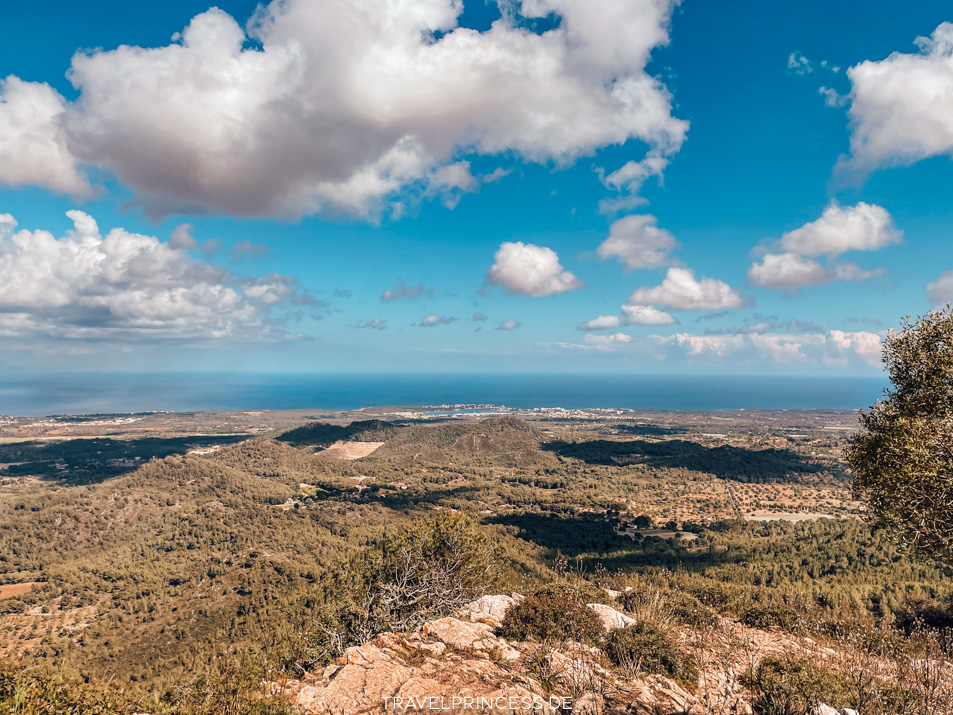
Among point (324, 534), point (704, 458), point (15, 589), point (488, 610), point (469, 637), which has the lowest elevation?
point (15, 589)

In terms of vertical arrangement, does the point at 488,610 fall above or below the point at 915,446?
below

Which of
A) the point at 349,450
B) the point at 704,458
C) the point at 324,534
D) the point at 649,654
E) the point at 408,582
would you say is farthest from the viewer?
the point at 349,450

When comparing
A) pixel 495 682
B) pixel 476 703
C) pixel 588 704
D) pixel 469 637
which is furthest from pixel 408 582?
pixel 588 704

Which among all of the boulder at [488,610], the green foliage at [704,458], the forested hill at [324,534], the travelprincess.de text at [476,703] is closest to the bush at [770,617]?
the forested hill at [324,534]

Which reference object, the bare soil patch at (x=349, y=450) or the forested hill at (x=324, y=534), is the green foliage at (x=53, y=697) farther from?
the bare soil patch at (x=349, y=450)

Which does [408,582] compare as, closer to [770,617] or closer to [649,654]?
[649,654]

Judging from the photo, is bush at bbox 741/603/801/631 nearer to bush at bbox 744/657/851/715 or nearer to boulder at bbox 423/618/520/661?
bush at bbox 744/657/851/715

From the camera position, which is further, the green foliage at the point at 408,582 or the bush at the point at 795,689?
the green foliage at the point at 408,582
